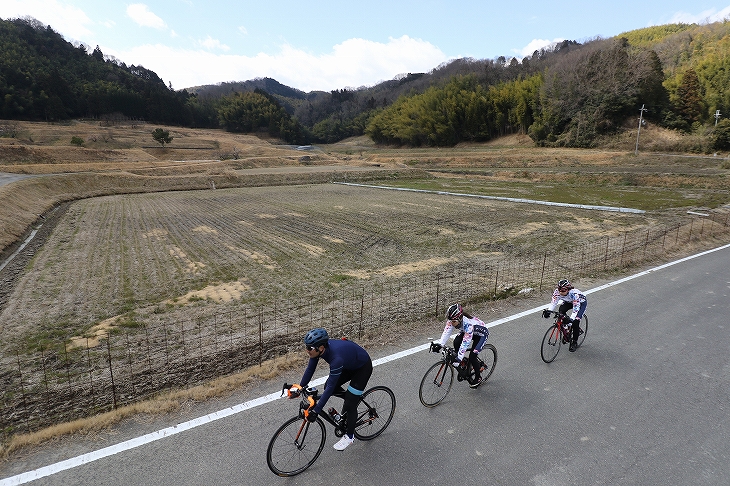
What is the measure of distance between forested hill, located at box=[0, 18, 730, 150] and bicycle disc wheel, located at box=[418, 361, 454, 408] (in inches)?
2332

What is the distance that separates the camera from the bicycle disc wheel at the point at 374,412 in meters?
4.47

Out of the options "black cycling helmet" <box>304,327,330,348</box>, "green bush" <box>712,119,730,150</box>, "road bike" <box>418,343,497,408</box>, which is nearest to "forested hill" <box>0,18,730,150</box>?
"green bush" <box>712,119,730,150</box>

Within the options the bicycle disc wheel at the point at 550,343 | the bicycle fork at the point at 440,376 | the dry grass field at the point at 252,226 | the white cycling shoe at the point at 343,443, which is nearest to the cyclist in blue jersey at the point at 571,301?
the bicycle disc wheel at the point at 550,343

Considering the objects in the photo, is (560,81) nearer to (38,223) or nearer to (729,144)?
(729,144)

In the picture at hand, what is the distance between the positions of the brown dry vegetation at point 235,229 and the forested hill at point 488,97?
1873 centimetres

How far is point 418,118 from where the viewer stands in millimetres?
88125

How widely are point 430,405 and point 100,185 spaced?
39350mm

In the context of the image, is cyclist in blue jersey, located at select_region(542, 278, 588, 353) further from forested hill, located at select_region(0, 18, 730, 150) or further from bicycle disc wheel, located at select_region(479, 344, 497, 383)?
forested hill, located at select_region(0, 18, 730, 150)

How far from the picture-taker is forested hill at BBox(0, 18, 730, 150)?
5841 cm

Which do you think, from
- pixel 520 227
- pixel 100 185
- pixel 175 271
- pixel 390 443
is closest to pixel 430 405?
pixel 390 443

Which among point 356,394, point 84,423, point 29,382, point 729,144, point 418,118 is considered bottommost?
point 29,382

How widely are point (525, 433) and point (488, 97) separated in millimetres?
85038

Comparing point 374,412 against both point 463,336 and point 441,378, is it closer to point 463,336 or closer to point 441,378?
point 441,378

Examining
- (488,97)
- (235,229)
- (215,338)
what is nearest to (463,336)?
(215,338)
